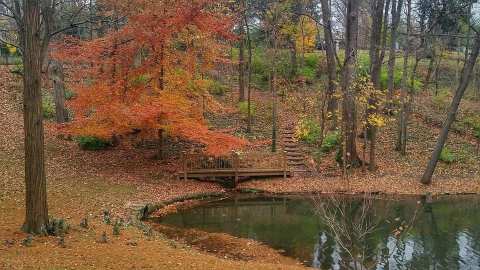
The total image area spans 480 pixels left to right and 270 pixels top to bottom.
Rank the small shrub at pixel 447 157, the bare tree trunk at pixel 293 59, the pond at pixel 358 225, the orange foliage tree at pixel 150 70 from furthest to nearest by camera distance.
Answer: the bare tree trunk at pixel 293 59, the small shrub at pixel 447 157, the orange foliage tree at pixel 150 70, the pond at pixel 358 225

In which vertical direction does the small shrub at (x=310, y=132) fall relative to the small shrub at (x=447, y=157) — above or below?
above

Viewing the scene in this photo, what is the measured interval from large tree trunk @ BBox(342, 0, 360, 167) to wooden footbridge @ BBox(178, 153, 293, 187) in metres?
3.45

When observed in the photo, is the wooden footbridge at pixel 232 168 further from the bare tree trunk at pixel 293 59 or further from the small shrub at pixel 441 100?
the bare tree trunk at pixel 293 59

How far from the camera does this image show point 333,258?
12.5 metres

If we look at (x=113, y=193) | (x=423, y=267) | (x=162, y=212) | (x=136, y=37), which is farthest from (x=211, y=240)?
(x=136, y=37)

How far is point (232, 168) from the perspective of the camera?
2153 cm

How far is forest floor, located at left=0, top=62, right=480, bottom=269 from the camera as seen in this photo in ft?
31.9

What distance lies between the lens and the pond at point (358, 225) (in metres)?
12.3

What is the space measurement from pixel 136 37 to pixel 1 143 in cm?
821

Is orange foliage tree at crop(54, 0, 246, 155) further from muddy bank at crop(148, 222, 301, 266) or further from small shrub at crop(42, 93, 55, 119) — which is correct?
small shrub at crop(42, 93, 55, 119)

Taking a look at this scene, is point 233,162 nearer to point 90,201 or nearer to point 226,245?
point 90,201

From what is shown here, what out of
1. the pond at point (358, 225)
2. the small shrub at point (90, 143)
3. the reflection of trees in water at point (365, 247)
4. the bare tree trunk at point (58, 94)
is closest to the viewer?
the reflection of trees in water at point (365, 247)

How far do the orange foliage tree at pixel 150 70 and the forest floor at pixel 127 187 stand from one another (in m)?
2.20

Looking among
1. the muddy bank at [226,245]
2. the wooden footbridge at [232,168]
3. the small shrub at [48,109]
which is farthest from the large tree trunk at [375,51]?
the small shrub at [48,109]
